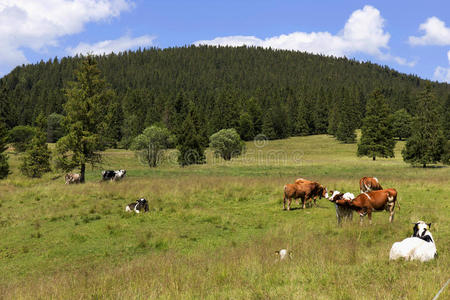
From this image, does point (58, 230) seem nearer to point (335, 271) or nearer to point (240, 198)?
point (240, 198)

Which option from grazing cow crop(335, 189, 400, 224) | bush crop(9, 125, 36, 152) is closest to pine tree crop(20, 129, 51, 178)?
bush crop(9, 125, 36, 152)

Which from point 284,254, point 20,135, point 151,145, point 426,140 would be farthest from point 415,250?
point 20,135

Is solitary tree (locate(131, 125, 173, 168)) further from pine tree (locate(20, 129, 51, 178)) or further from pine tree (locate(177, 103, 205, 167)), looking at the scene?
pine tree (locate(20, 129, 51, 178))

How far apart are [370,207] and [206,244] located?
688 cm

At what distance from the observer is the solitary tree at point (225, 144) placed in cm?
7262

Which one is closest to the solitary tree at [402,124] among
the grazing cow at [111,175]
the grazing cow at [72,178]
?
the grazing cow at [111,175]

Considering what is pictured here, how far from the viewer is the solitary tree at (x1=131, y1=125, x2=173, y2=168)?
59.8 meters

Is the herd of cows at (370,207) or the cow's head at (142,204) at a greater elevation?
the herd of cows at (370,207)

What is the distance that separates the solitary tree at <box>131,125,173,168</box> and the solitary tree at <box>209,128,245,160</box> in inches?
544

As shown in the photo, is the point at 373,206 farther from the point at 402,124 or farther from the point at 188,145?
the point at 402,124

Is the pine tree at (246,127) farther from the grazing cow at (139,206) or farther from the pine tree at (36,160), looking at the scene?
the grazing cow at (139,206)

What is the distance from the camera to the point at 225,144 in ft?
239

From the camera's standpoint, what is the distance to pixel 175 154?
215 feet

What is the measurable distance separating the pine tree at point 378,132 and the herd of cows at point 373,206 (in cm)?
4878
